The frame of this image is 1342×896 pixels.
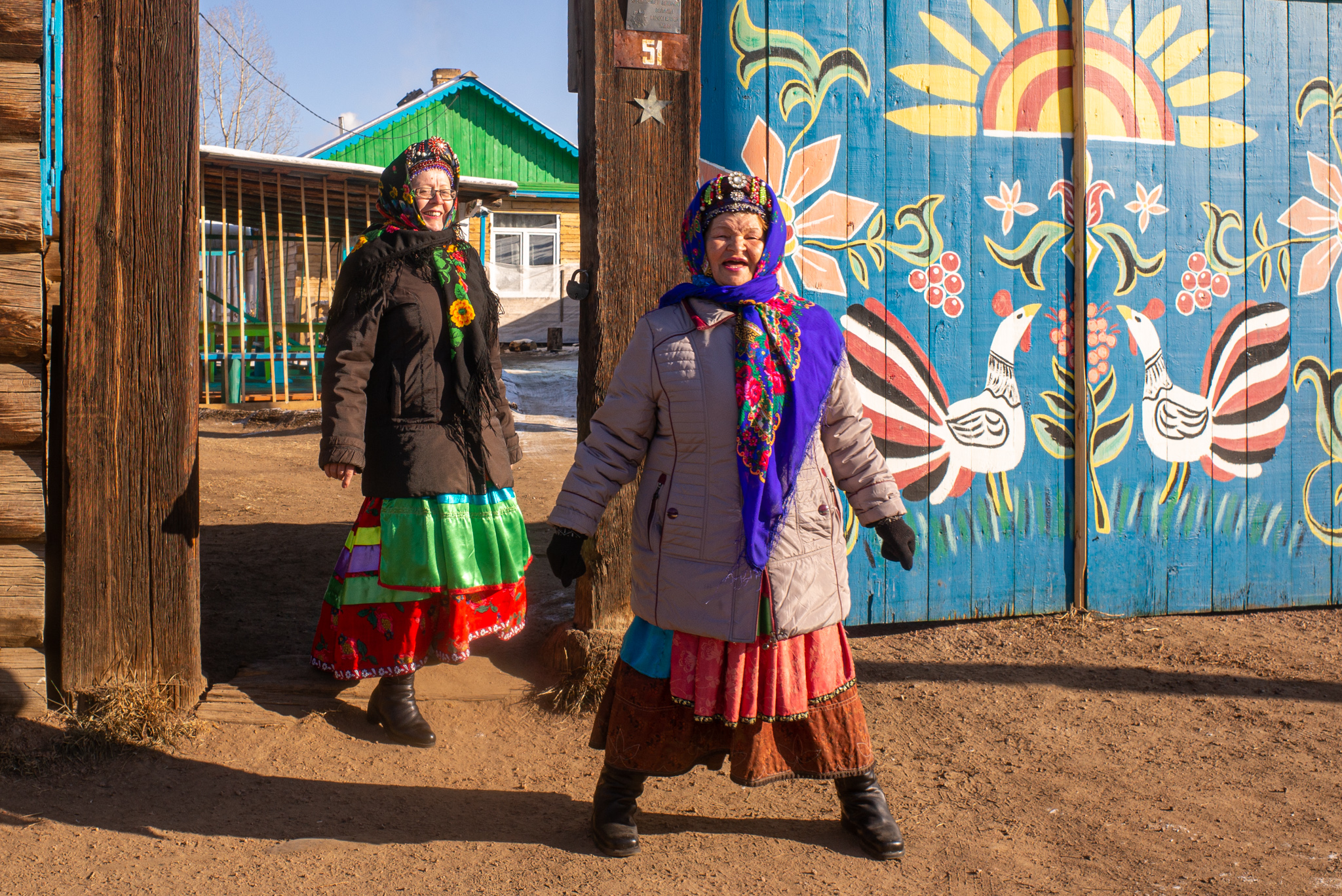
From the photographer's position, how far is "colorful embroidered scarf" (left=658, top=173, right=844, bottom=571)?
2230mm

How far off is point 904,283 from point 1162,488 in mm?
1407

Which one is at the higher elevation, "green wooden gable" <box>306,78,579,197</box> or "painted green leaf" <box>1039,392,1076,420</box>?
"green wooden gable" <box>306,78,579,197</box>

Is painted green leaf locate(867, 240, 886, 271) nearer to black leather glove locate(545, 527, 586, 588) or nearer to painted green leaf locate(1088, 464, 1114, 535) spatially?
painted green leaf locate(1088, 464, 1114, 535)

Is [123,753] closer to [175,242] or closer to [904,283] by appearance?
[175,242]

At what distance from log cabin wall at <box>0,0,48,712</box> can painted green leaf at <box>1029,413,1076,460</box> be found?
3.46m

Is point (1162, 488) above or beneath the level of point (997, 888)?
above

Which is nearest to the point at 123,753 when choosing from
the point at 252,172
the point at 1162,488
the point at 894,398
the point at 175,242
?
the point at 175,242

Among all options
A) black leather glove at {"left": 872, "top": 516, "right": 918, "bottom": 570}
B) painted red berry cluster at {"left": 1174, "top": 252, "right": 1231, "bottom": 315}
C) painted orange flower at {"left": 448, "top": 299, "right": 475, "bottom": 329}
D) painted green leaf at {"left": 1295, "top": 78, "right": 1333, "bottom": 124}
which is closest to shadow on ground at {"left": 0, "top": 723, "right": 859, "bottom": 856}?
black leather glove at {"left": 872, "top": 516, "right": 918, "bottom": 570}

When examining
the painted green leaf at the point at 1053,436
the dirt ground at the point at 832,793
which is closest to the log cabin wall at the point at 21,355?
the dirt ground at the point at 832,793

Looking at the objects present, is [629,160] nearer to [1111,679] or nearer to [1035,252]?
[1035,252]

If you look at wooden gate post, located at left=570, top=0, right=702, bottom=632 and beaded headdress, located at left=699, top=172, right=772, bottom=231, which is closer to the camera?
beaded headdress, located at left=699, top=172, right=772, bottom=231

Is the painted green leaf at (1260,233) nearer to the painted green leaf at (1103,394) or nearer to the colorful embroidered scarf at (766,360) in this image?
the painted green leaf at (1103,394)

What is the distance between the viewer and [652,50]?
327 cm

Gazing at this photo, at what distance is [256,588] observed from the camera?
4402 mm
